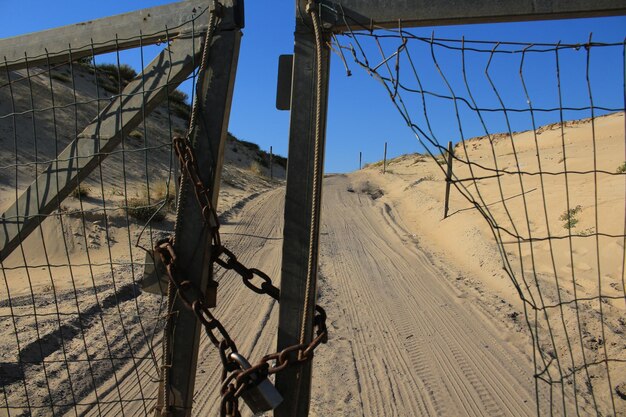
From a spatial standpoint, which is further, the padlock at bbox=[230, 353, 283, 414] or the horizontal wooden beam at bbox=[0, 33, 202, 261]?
the horizontal wooden beam at bbox=[0, 33, 202, 261]

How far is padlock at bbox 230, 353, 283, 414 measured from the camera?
1700 millimetres

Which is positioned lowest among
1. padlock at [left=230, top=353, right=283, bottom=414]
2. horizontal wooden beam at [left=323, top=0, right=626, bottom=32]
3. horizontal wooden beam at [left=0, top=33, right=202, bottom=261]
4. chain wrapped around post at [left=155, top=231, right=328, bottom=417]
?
padlock at [left=230, top=353, right=283, bottom=414]

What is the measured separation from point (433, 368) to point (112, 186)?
11278 millimetres

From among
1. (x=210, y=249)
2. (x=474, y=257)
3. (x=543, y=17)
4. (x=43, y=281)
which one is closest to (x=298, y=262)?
(x=210, y=249)

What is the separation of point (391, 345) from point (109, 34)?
176 inches

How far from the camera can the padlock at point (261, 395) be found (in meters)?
1.70

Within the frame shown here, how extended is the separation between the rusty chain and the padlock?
0.6 inches

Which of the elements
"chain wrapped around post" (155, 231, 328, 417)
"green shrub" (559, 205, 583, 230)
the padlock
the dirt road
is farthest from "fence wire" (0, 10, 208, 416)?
"green shrub" (559, 205, 583, 230)

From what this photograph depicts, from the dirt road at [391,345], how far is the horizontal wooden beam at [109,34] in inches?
119

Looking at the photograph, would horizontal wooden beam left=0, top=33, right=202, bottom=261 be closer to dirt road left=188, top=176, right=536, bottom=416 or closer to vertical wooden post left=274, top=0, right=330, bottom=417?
vertical wooden post left=274, top=0, right=330, bottom=417

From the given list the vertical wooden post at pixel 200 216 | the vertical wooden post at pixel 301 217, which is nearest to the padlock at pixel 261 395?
the vertical wooden post at pixel 301 217

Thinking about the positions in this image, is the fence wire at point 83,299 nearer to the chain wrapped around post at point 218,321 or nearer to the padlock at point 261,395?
the chain wrapped around post at point 218,321

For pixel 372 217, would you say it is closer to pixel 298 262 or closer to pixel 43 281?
pixel 43 281

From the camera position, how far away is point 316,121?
1829 mm
